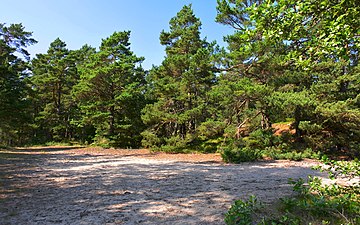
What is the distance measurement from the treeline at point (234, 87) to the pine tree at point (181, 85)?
82 millimetres

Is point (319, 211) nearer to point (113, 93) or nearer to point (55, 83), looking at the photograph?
point (113, 93)

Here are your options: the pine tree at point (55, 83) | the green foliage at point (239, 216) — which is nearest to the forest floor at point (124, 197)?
the green foliage at point (239, 216)

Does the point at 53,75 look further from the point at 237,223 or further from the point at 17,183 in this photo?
the point at 237,223

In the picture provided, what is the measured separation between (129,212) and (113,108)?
60.4ft

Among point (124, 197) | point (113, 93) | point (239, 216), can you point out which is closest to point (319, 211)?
point (239, 216)

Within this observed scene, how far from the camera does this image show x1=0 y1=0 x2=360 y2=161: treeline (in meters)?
2.81

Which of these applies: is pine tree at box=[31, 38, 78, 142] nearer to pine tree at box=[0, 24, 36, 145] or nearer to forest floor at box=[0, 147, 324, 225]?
pine tree at box=[0, 24, 36, 145]

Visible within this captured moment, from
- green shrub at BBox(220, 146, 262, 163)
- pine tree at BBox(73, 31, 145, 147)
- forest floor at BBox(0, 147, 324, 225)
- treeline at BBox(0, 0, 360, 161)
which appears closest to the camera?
treeline at BBox(0, 0, 360, 161)

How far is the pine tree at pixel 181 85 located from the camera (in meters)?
15.5

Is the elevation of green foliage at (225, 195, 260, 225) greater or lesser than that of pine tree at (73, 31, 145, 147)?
lesser

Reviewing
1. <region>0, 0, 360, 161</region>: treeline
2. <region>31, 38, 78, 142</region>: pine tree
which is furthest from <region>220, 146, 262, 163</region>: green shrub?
<region>31, 38, 78, 142</region>: pine tree

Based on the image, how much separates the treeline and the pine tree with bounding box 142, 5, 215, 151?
8 centimetres

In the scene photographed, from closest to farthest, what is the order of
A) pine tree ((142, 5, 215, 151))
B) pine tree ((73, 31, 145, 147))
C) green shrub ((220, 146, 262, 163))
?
green shrub ((220, 146, 262, 163)) < pine tree ((142, 5, 215, 151)) < pine tree ((73, 31, 145, 147))

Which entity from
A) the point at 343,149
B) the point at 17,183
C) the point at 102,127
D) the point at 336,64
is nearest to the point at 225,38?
the point at 336,64
